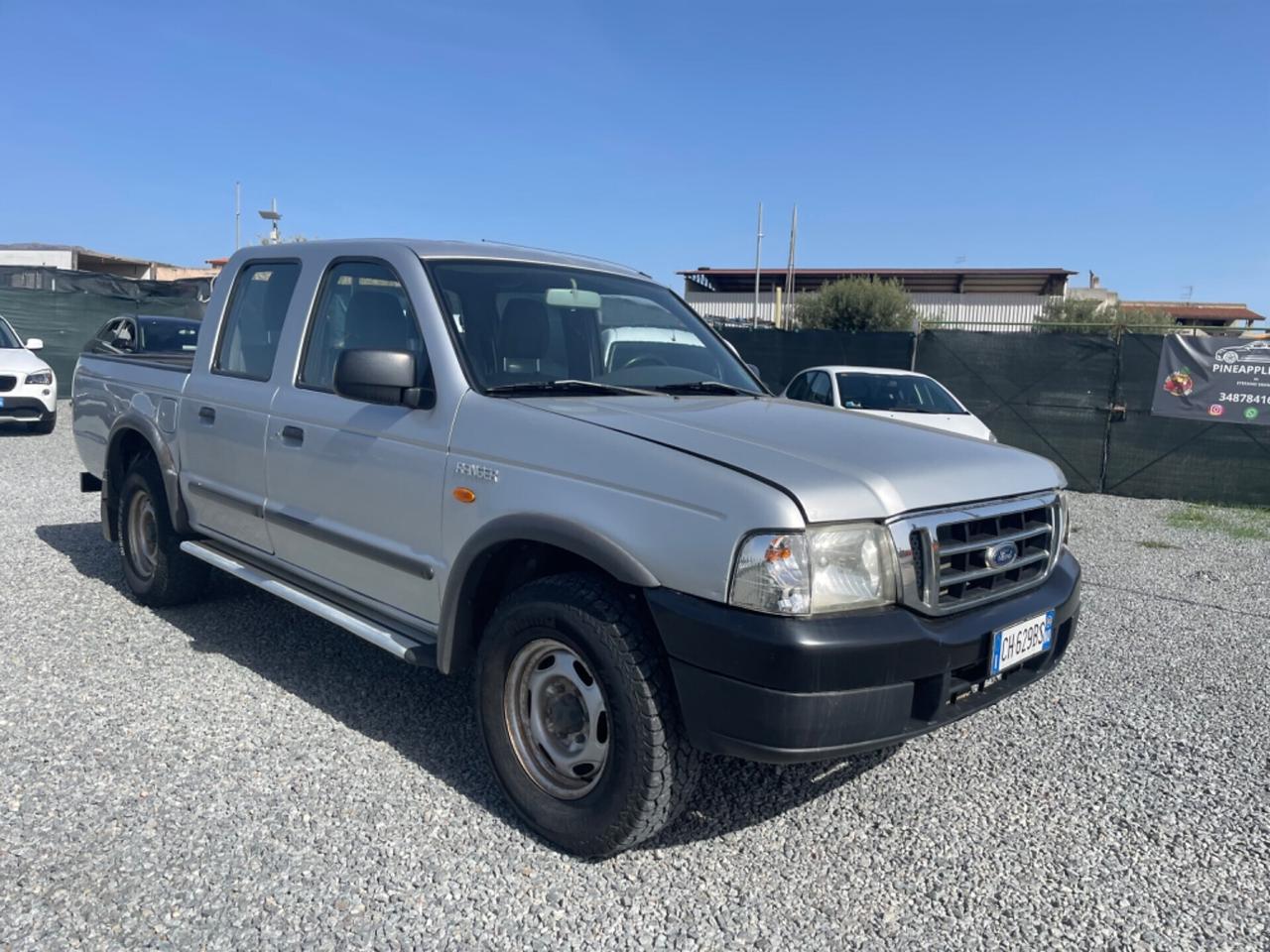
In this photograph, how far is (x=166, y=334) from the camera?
39.0ft

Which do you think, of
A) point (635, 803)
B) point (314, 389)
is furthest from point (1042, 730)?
point (314, 389)

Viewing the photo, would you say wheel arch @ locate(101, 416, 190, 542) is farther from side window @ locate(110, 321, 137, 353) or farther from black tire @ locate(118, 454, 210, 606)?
side window @ locate(110, 321, 137, 353)

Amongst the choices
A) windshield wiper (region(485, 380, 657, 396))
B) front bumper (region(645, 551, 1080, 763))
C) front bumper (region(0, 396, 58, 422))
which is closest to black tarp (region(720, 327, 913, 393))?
front bumper (region(0, 396, 58, 422))

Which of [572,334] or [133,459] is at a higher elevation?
[572,334]

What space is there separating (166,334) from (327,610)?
31.1 ft

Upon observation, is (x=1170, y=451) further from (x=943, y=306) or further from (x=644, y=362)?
(x=943, y=306)

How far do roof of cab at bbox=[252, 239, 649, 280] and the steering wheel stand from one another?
0.58 metres

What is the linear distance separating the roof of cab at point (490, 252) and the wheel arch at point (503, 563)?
1.31 meters

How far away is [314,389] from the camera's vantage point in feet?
13.5

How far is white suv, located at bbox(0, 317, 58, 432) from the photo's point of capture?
1274 cm

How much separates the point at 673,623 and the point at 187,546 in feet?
10.7

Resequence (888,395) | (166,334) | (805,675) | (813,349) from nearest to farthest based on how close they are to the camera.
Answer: (805,675) → (888,395) → (166,334) → (813,349)

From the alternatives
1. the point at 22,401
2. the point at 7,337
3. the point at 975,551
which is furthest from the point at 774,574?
the point at 7,337

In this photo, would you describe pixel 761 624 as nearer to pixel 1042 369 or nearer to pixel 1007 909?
pixel 1007 909
